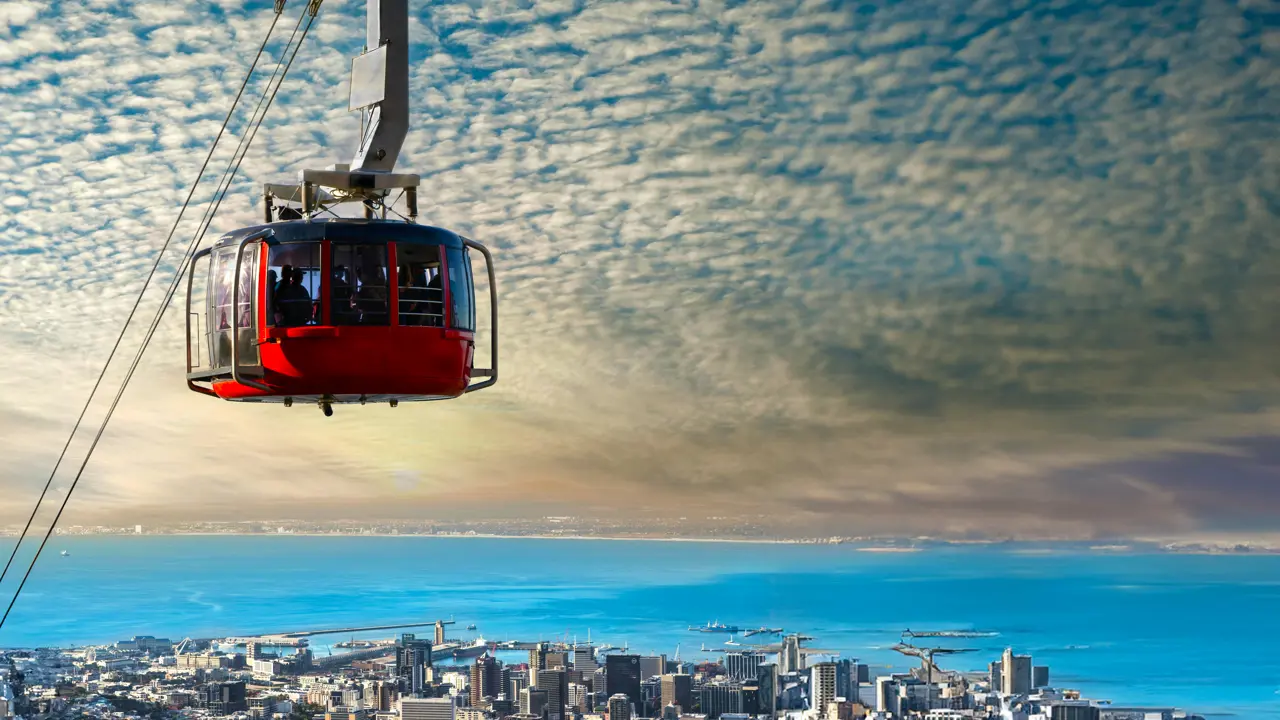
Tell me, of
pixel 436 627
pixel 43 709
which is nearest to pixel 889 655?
pixel 436 627

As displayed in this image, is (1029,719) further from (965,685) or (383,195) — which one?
(383,195)

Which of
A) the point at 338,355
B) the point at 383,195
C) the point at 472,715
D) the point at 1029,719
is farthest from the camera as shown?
the point at 472,715

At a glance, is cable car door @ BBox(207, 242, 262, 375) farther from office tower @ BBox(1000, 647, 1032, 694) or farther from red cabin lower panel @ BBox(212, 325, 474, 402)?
office tower @ BBox(1000, 647, 1032, 694)

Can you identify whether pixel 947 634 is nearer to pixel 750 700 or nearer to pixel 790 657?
pixel 790 657

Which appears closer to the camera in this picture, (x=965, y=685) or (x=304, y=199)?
(x=304, y=199)

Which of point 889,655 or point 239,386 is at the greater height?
point 239,386

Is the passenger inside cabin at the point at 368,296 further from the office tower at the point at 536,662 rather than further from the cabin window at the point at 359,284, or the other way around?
the office tower at the point at 536,662

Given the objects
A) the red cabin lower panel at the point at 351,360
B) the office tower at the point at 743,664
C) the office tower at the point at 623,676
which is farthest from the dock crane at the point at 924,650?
the red cabin lower panel at the point at 351,360
